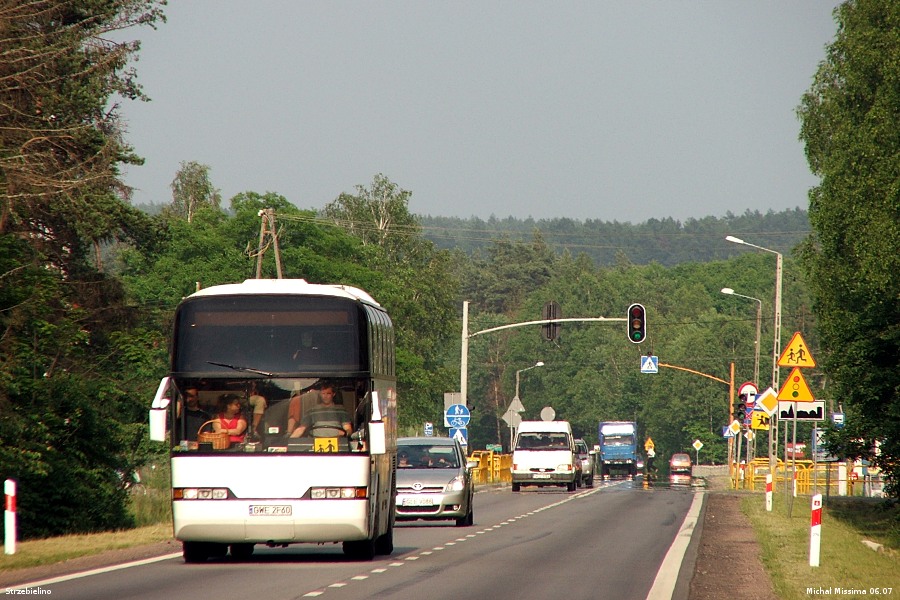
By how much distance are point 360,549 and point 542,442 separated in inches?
1251

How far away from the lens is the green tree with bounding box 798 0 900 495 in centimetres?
2941

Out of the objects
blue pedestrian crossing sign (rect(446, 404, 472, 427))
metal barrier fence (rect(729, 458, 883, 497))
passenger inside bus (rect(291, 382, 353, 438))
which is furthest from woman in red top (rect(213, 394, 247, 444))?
blue pedestrian crossing sign (rect(446, 404, 472, 427))

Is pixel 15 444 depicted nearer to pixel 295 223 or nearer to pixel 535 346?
pixel 295 223

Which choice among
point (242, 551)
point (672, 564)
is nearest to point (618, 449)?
point (242, 551)

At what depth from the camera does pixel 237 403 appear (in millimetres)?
17734

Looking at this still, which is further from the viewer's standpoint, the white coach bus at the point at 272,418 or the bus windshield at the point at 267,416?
the bus windshield at the point at 267,416

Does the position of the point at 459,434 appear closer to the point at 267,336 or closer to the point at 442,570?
the point at 267,336

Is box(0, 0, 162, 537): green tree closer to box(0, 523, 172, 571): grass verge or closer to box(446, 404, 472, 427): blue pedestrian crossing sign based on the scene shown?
box(0, 523, 172, 571): grass verge

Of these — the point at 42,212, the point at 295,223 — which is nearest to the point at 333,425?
the point at 42,212

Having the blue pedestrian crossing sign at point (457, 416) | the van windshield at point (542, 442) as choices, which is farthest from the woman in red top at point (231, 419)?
the van windshield at point (542, 442)

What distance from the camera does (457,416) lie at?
159ft

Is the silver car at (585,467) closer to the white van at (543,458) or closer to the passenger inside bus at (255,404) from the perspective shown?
the white van at (543,458)

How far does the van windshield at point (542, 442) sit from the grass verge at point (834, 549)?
37.3 ft

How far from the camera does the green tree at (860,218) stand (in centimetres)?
2941
